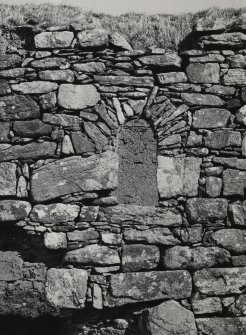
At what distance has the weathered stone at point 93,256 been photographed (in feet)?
16.0

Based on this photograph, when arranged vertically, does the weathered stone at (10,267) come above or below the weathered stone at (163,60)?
below

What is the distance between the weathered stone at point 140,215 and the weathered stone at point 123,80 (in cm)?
131

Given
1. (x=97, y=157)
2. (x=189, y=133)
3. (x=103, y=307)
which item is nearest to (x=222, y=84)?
(x=189, y=133)

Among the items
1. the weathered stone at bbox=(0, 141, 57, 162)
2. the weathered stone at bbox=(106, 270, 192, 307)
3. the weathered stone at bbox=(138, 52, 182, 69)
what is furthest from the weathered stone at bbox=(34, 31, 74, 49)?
the weathered stone at bbox=(106, 270, 192, 307)

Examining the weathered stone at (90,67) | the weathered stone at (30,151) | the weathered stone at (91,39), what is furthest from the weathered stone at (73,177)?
the weathered stone at (91,39)

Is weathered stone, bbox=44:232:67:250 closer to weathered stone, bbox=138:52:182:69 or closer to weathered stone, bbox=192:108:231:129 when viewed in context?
weathered stone, bbox=192:108:231:129

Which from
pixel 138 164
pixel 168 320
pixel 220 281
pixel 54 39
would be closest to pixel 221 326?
pixel 220 281

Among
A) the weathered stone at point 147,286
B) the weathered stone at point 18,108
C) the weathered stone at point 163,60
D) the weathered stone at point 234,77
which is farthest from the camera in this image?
the weathered stone at point 234,77

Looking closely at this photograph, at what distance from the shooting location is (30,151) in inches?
197

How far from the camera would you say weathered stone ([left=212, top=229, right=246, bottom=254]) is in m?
5.08

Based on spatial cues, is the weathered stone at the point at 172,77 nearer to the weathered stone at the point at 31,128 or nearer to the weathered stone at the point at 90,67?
the weathered stone at the point at 90,67

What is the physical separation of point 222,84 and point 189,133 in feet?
2.24

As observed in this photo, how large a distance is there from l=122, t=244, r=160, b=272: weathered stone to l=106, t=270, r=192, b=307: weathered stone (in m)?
0.07

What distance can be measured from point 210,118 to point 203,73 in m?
0.51
